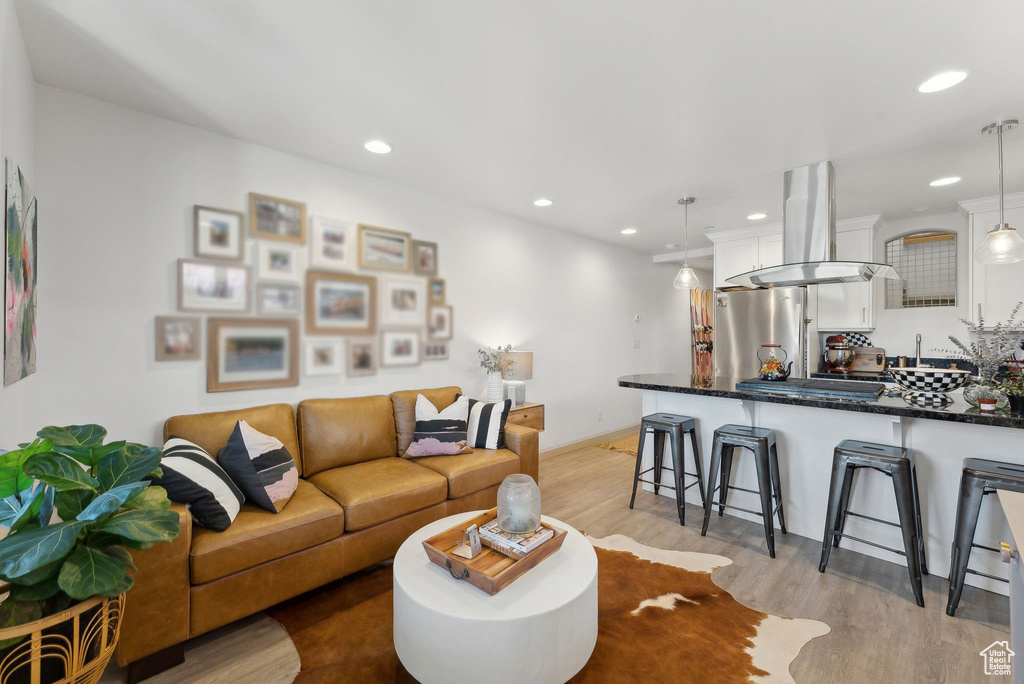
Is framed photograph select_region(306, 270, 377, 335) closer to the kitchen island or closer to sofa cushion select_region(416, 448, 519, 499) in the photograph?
sofa cushion select_region(416, 448, 519, 499)

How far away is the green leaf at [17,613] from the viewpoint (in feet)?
3.54

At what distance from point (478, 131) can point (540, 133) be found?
14.7 inches

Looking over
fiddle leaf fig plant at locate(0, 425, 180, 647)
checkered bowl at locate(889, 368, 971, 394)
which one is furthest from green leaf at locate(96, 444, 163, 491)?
checkered bowl at locate(889, 368, 971, 394)

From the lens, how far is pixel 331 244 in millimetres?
3141

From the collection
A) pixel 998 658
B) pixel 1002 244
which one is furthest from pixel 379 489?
pixel 1002 244

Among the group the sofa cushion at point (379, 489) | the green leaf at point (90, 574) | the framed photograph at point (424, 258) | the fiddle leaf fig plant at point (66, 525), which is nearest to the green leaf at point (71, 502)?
the fiddle leaf fig plant at point (66, 525)

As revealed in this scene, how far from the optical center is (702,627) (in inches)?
78.1

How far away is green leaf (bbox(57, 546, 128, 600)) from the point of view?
1069 mm

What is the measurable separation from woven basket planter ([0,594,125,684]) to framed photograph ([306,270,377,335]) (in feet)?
6.73

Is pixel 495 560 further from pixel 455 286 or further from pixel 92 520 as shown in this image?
pixel 455 286

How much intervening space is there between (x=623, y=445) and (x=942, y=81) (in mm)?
4095

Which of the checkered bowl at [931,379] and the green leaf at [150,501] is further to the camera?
the checkered bowl at [931,379]

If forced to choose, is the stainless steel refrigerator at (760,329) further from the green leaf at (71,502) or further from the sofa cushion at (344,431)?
the green leaf at (71,502)

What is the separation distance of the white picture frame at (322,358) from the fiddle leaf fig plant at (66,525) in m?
1.75
